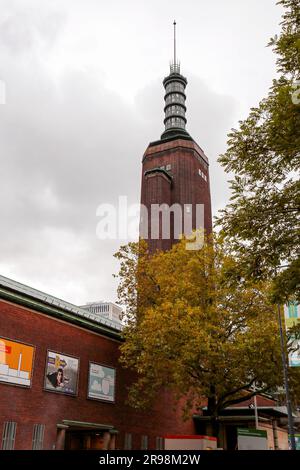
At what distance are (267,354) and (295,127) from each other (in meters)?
16.5

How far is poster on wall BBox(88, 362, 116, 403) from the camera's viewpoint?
30.0 meters

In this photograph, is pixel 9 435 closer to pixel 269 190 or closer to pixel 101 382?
pixel 101 382

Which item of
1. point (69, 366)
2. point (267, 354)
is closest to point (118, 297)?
point (69, 366)

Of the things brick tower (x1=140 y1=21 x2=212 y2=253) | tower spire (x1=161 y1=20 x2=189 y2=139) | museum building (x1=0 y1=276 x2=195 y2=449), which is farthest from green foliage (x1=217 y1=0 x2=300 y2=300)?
tower spire (x1=161 y1=20 x2=189 y2=139)

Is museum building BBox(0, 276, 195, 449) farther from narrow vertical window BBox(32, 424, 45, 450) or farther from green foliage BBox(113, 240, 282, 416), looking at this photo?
green foliage BBox(113, 240, 282, 416)

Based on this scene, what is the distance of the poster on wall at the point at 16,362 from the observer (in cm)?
2411

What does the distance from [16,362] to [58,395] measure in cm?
390

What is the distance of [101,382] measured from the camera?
30.8 metres

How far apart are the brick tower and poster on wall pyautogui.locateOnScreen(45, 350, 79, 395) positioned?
41271 mm

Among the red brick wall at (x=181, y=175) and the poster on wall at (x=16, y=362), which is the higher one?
the red brick wall at (x=181, y=175)

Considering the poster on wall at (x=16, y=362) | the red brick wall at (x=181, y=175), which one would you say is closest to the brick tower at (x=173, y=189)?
the red brick wall at (x=181, y=175)

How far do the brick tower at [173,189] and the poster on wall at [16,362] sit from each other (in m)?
44.4

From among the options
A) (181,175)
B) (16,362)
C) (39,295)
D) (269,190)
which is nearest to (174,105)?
(181,175)

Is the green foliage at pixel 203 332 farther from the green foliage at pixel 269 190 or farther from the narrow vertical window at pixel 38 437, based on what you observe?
the green foliage at pixel 269 190
